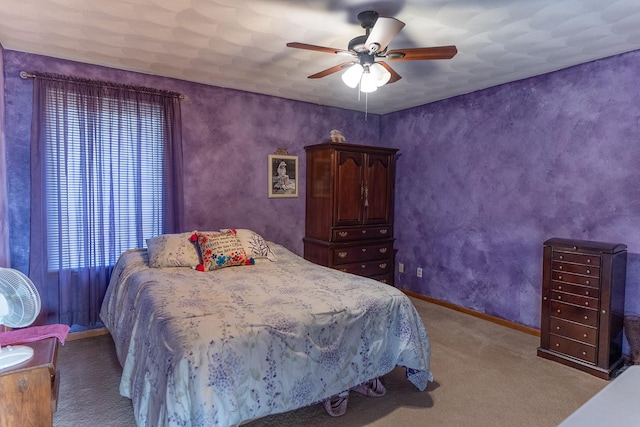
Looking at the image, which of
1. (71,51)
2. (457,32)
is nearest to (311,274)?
(457,32)

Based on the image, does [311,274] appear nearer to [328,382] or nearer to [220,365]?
[328,382]

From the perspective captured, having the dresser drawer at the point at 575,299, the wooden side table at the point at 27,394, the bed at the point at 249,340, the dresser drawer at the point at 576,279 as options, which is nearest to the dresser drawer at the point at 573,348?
the dresser drawer at the point at 575,299

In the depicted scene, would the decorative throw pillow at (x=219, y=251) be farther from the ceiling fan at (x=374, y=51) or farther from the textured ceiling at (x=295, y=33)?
the ceiling fan at (x=374, y=51)

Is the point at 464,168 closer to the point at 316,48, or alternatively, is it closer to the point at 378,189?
the point at 378,189

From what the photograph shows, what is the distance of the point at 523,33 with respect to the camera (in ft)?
7.97

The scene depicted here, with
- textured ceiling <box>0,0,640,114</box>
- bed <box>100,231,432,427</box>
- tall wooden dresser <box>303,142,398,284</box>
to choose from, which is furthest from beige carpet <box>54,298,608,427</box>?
textured ceiling <box>0,0,640,114</box>

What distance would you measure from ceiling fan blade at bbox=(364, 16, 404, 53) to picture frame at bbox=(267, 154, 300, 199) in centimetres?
217

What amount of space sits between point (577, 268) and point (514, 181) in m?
1.07

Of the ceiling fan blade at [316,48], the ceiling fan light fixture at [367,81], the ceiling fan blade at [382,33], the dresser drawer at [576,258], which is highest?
the ceiling fan blade at [382,33]

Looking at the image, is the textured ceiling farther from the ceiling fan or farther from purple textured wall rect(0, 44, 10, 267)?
purple textured wall rect(0, 44, 10, 267)

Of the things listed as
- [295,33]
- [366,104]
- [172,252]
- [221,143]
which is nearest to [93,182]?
[172,252]

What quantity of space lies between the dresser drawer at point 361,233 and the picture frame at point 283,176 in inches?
29.3

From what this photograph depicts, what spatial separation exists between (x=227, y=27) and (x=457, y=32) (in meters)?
1.52

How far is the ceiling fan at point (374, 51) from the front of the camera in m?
1.95
